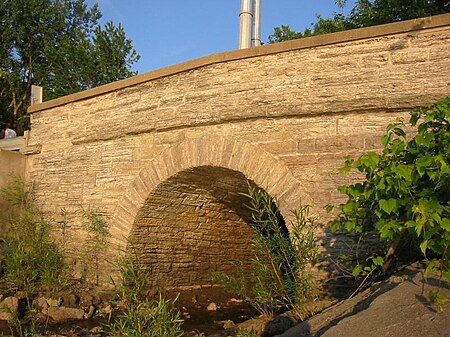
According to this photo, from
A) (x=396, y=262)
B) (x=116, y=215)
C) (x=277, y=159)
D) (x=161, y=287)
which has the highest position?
(x=277, y=159)

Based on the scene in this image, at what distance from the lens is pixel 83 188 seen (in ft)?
23.7

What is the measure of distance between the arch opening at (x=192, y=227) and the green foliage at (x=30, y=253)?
3.83 feet

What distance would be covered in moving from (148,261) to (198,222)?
2.99ft

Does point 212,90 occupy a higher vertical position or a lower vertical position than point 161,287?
higher

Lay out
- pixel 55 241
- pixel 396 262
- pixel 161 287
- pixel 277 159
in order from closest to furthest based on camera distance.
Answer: pixel 396 262 < pixel 277 159 < pixel 161 287 < pixel 55 241

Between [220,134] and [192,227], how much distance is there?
1944mm

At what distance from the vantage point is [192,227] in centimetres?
706

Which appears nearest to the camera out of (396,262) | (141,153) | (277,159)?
(396,262)

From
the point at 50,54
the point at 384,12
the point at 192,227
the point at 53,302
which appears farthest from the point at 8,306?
the point at 50,54

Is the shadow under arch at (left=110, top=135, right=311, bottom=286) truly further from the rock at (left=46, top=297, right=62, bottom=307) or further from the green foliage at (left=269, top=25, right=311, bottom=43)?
the green foliage at (left=269, top=25, right=311, bottom=43)

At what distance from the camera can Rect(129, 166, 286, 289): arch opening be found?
6262mm

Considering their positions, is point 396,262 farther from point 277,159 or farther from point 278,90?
point 278,90

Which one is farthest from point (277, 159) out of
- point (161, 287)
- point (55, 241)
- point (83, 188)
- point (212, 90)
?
point (55, 241)

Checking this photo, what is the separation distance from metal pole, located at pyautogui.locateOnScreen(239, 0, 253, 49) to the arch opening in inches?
122
